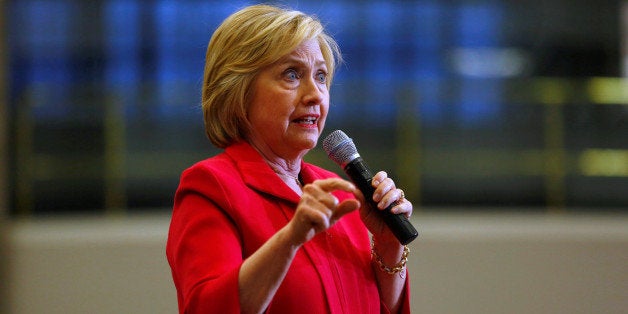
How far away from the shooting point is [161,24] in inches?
206

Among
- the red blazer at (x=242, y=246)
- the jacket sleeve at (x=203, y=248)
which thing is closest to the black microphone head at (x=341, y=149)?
the red blazer at (x=242, y=246)

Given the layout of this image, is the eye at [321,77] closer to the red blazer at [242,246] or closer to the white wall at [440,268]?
the red blazer at [242,246]

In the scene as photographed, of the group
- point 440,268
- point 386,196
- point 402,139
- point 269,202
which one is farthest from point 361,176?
Answer: point 402,139

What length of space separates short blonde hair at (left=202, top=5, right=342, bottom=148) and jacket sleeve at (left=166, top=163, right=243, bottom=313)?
0.15 meters

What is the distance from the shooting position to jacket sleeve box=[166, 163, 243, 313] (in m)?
1.20

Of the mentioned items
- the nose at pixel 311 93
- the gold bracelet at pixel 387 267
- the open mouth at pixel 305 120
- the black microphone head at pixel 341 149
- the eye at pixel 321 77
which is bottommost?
the gold bracelet at pixel 387 267

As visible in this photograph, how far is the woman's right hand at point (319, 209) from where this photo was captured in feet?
3.70

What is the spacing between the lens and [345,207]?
44.6 inches

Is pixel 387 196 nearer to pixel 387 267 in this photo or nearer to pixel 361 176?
pixel 361 176

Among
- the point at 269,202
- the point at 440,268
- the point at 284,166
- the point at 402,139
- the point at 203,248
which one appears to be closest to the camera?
the point at 203,248

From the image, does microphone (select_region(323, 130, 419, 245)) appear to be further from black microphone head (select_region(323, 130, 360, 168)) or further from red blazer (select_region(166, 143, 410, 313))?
red blazer (select_region(166, 143, 410, 313))

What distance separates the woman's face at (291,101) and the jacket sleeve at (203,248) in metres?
0.16

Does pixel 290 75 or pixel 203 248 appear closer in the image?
pixel 203 248

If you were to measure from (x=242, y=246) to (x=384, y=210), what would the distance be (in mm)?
249
